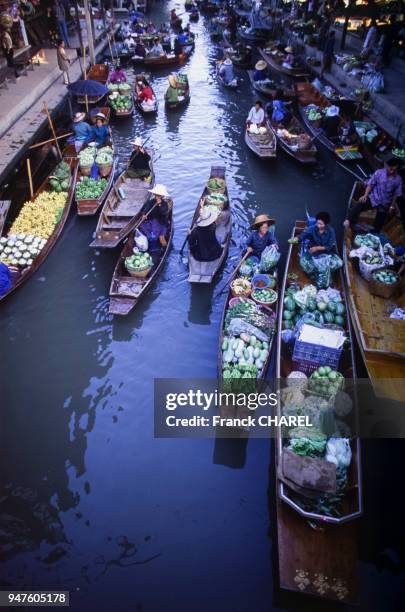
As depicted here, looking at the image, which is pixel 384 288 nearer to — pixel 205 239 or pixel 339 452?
pixel 339 452

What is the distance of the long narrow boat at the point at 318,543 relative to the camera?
14.3 feet

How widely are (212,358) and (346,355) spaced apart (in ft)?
8.22

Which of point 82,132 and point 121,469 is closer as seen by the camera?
point 121,469

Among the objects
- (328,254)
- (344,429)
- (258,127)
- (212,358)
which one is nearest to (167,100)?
(258,127)

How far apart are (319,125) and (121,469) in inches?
565

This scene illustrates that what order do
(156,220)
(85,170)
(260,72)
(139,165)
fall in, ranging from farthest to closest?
1. (260,72)
2. (139,165)
3. (85,170)
4. (156,220)

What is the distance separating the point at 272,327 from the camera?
283 inches

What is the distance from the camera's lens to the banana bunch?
31.4ft

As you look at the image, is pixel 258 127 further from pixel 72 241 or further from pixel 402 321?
pixel 402 321

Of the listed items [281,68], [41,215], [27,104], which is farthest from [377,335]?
[281,68]

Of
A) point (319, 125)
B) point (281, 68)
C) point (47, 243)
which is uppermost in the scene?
point (281, 68)

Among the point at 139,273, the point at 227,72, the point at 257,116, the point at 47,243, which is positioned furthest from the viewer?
the point at 227,72

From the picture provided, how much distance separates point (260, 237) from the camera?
840cm

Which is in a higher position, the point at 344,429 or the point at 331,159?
the point at 331,159
